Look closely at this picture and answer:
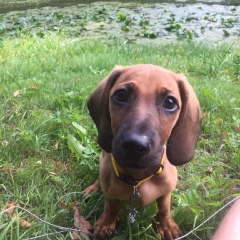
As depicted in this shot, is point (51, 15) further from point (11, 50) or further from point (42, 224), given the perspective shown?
point (42, 224)

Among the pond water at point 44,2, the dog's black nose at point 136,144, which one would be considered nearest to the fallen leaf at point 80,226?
the dog's black nose at point 136,144

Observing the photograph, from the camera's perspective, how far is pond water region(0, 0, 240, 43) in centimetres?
760

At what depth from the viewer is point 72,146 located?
9.63 feet

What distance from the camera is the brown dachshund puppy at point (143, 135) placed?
1767mm

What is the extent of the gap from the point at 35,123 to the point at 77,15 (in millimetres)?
7032

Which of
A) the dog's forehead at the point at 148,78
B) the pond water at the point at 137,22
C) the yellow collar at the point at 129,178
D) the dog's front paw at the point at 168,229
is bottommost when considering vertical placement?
the pond water at the point at 137,22

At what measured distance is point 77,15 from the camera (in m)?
9.73

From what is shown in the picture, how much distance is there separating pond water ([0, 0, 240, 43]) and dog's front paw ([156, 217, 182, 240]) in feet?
17.4

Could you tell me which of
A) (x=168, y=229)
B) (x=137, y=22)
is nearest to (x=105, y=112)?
(x=168, y=229)

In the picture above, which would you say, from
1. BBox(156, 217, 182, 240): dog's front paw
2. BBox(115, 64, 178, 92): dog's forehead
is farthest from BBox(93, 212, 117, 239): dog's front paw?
BBox(115, 64, 178, 92): dog's forehead

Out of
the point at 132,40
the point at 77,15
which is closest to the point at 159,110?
the point at 132,40

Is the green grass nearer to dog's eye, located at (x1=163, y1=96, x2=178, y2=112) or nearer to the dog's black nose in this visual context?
dog's eye, located at (x1=163, y1=96, x2=178, y2=112)

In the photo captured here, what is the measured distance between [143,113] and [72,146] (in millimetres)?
1263

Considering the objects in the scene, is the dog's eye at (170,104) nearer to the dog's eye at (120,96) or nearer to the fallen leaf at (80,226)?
the dog's eye at (120,96)
